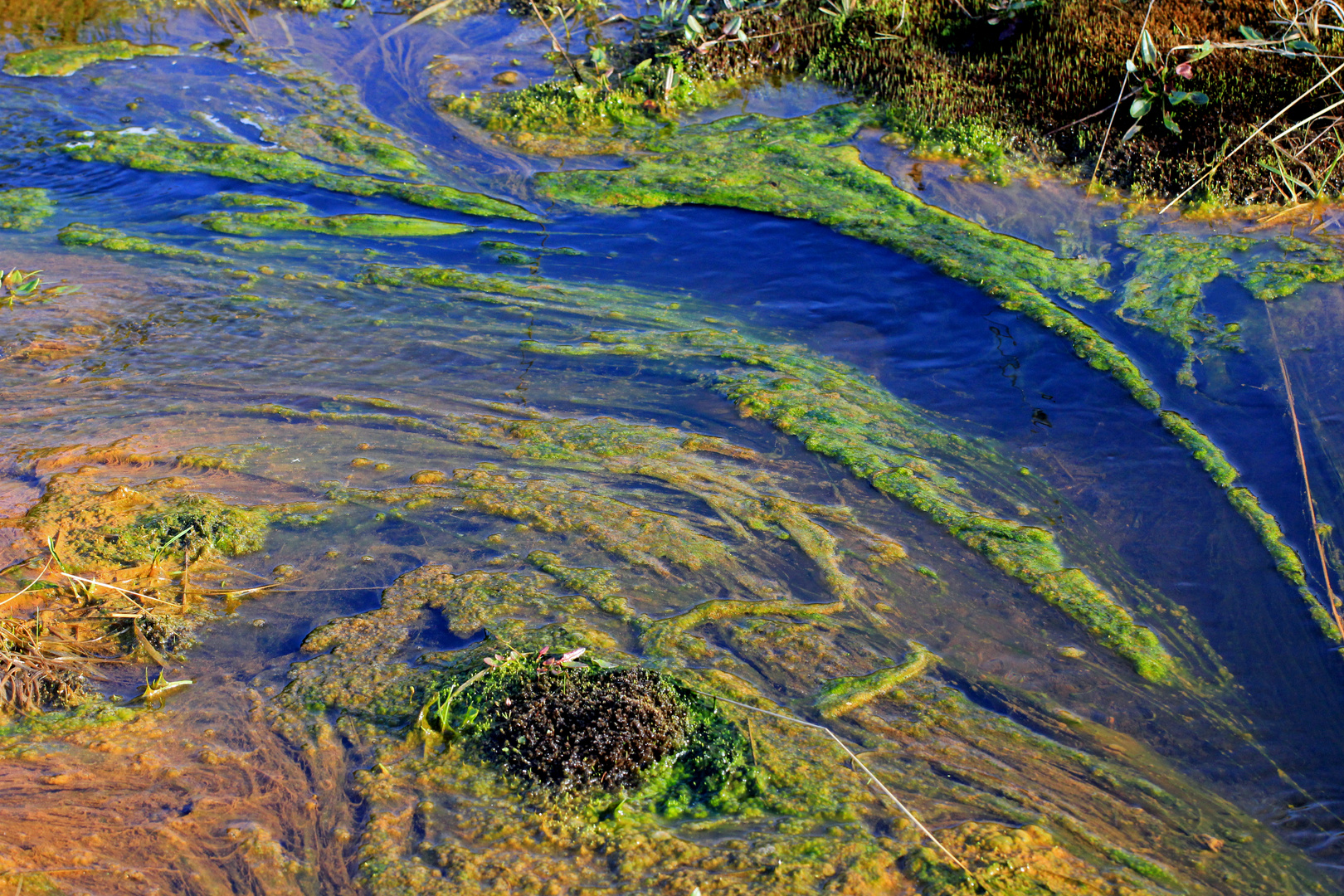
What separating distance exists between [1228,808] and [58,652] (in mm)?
3490

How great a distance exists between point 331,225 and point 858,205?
133 inches

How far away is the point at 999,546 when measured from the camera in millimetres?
3400

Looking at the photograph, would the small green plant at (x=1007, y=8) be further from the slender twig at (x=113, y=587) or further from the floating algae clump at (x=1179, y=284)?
the slender twig at (x=113, y=587)

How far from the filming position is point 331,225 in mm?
5758

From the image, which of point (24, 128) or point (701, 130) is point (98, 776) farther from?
point (24, 128)

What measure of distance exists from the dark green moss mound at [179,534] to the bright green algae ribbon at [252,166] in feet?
10.1

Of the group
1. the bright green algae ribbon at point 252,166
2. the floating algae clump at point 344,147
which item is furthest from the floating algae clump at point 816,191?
the floating algae clump at point 344,147

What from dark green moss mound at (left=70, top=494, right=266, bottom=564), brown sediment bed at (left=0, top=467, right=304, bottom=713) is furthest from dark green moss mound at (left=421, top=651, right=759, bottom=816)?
dark green moss mound at (left=70, top=494, right=266, bottom=564)

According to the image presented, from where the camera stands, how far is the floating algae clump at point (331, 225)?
5.69 meters

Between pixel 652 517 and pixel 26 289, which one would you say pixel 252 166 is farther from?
pixel 652 517

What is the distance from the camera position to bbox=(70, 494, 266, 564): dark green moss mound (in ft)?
10.5

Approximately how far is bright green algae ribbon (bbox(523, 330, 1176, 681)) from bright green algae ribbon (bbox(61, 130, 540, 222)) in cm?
184

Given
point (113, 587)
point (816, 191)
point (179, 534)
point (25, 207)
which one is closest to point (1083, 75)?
point (816, 191)

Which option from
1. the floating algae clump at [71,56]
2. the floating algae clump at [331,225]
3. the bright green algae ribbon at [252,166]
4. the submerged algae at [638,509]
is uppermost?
the floating algae clump at [71,56]
